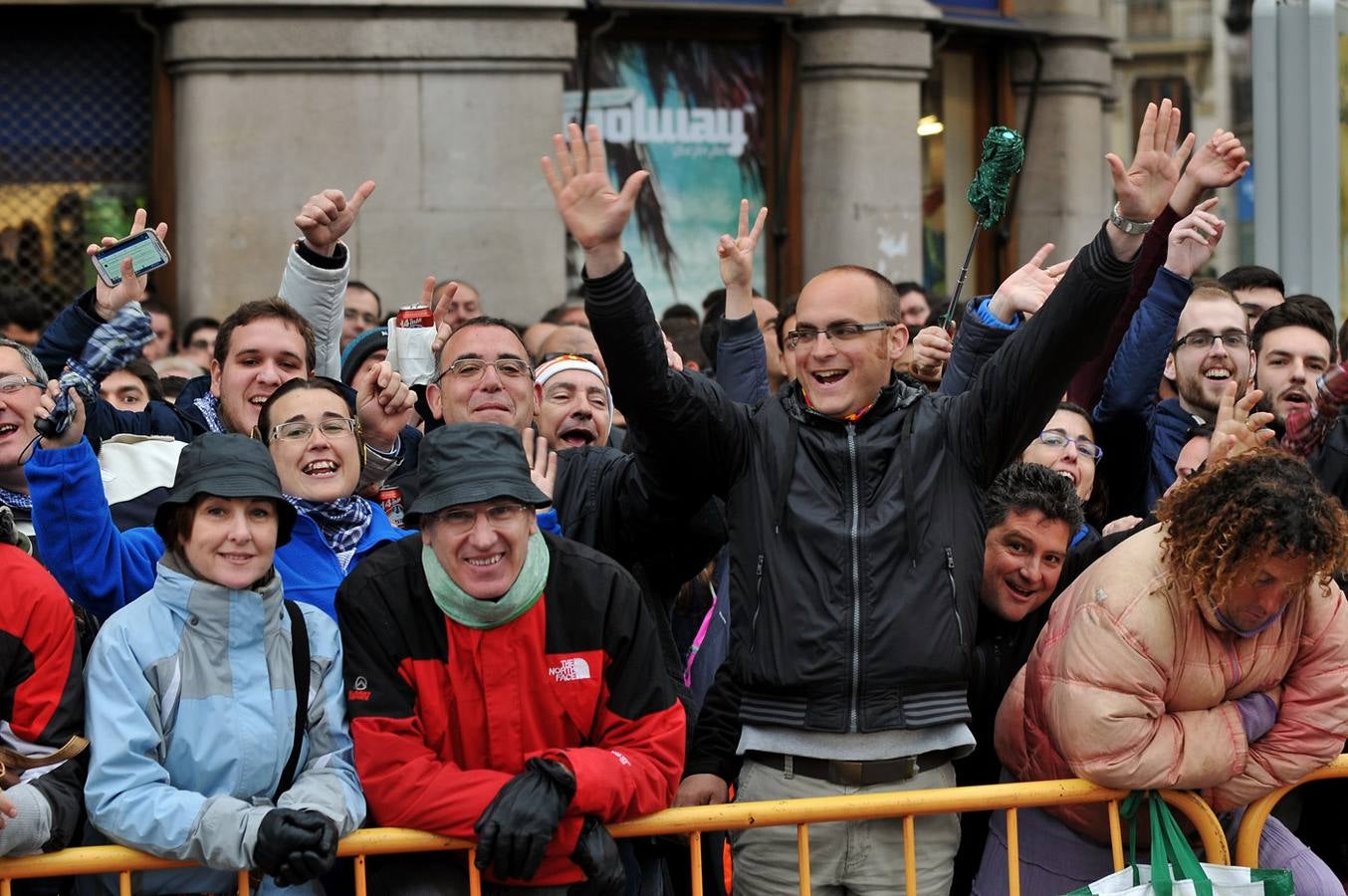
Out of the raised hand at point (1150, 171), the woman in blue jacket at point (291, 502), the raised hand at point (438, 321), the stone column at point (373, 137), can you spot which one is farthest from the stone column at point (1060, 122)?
the woman in blue jacket at point (291, 502)

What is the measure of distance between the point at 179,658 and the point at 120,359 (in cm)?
199

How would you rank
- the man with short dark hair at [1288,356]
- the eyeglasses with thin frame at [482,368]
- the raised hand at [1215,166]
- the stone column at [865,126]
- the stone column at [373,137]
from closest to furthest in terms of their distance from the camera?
the raised hand at [1215,166]
the eyeglasses with thin frame at [482,368]
the man with short dark hair at [1288,356]
the stone column at [373,137]
the stone column at [865,126]

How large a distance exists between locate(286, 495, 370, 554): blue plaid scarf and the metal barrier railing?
898mm

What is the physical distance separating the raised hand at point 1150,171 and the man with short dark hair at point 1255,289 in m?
3.33

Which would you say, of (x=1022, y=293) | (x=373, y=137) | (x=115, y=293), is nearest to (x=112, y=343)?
(x=115, y=293)

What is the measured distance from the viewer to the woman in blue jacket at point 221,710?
161 inches

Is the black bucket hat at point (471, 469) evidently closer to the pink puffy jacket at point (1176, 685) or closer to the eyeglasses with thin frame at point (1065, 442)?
the pink puffy jacket at point (1176, 685)

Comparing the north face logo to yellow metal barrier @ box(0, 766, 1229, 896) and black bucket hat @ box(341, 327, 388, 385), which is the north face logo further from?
black bucket hat @ box(341, 327, 388, 385)

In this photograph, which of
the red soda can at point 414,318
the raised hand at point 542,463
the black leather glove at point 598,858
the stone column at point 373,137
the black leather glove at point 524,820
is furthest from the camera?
the stone column at point 373,137

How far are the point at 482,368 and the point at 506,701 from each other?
1383 mm

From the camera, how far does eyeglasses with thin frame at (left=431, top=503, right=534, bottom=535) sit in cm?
436

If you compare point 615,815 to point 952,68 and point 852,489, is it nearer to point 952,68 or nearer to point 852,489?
point 852,489

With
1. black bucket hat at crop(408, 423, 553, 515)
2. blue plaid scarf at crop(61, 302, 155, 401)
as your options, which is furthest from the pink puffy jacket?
blue plaid scarf at crop(61, 302, 155, 401)

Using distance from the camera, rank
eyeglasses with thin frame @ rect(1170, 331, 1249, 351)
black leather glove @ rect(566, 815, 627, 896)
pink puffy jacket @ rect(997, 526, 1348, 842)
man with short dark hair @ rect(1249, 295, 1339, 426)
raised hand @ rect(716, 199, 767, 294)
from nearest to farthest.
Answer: black leather glove @ rect(566, 815, 627, 896)
pink puffy jacket @ rect(997, 526, 1348, 842)
raised hand @ rect(716, 199, 767, 294)
man with short dark hair @ rect(1249, 295, 1339, 426)
eyeglasses with thin frame @ rect(1170, 331, 1249, 351)
